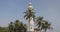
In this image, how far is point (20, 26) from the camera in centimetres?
7969

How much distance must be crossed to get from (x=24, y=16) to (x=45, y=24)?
9.45 meters

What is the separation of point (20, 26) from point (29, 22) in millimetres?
10871

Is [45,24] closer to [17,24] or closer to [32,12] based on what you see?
[32,12]

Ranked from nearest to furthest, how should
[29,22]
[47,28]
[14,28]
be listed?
[29,22], [47,28], [14,28]

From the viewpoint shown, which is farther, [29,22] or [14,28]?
[14,28]

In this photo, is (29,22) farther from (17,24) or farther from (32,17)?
(17,24)

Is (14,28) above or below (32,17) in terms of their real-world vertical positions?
below

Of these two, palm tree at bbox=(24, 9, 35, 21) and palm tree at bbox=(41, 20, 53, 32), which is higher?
palm tree at bbox=(24, 9, 35, 21)

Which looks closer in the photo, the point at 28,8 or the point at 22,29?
the point at 28,8

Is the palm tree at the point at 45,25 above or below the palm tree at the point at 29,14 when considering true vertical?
below

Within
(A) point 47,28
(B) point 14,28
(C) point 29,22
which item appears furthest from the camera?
(B) point 14,28

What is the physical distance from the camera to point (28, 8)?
2781 inches

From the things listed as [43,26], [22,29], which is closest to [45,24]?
[43,26]

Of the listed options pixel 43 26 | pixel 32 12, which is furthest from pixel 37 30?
pixel 32 12
